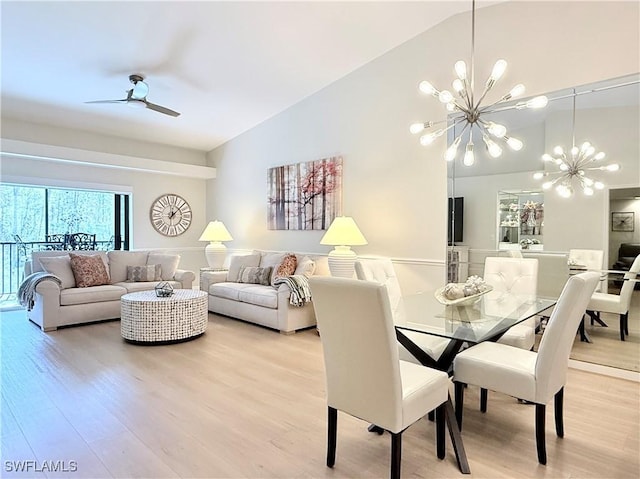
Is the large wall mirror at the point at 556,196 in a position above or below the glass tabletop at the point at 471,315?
above

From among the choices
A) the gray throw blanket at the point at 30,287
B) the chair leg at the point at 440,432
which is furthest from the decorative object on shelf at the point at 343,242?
the gray throw blanket at the point at 30,287

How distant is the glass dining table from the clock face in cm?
544

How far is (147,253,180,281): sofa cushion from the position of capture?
231 inches

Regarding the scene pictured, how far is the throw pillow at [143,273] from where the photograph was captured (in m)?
5.66

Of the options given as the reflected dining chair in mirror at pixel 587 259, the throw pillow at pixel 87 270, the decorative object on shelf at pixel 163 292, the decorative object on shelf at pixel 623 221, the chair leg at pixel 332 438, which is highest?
the decorative object on shelf at pixel 623 221

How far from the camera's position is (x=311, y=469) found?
2029mm

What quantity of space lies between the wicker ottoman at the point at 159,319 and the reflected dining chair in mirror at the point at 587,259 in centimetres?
383

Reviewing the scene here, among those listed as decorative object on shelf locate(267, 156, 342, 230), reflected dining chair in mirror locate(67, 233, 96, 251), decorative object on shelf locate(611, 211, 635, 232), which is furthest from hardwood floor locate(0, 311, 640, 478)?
reflected dining chair in mirror locate(67, 233, 96, 251)

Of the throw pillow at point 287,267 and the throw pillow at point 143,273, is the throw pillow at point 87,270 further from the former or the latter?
the throw pillow at point 287,267

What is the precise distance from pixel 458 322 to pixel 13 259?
7426mm

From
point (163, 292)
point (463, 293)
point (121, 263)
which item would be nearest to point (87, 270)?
point (121, 263)

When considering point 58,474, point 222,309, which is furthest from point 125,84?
point 58,474

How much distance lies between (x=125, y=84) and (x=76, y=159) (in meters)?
1.80

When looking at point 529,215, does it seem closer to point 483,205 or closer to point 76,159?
point 483,205
